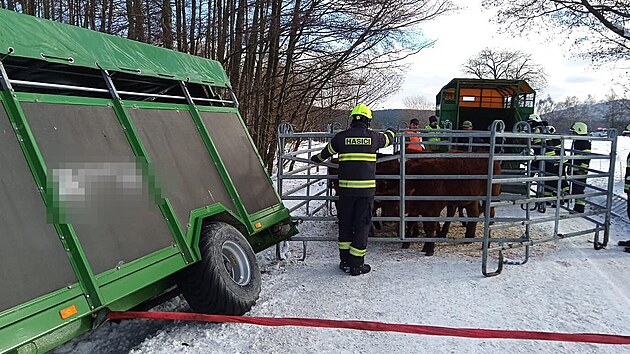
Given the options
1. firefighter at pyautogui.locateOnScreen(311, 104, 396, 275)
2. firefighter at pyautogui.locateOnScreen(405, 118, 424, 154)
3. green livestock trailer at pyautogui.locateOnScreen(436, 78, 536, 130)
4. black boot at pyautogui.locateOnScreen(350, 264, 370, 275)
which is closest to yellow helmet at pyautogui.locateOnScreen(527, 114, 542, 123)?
green livestock trailer at pyautogui.locateOnScreen(436, 78, 536, 130)

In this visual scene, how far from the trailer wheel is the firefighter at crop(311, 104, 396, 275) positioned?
1.58 metres

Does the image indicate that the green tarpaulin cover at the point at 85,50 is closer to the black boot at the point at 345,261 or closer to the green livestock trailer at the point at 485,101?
the black boot at the point at 345,261

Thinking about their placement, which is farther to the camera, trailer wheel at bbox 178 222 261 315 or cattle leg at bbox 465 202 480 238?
cattle leg at bbox 465 202 480 238

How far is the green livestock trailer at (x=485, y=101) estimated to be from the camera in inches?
537

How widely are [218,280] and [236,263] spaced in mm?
590

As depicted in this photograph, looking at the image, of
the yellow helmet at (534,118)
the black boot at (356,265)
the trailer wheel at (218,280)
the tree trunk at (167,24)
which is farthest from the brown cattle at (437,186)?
the tree trunk at (167,24)

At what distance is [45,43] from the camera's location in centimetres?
353

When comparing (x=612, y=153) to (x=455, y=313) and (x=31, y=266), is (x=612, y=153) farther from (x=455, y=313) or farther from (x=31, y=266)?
(x=31, y=266)

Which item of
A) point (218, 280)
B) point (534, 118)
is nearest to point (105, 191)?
point (218, 280)

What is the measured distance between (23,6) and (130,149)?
46.6 ft

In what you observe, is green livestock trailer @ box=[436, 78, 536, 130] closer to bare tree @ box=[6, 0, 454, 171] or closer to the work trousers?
bare tree @ box=[6, 0, 454, 171]

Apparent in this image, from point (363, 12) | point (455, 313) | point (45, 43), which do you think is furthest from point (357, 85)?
point (45, 43)

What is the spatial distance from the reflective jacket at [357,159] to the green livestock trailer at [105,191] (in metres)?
1.14

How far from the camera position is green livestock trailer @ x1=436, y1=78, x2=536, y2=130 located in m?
13.6
